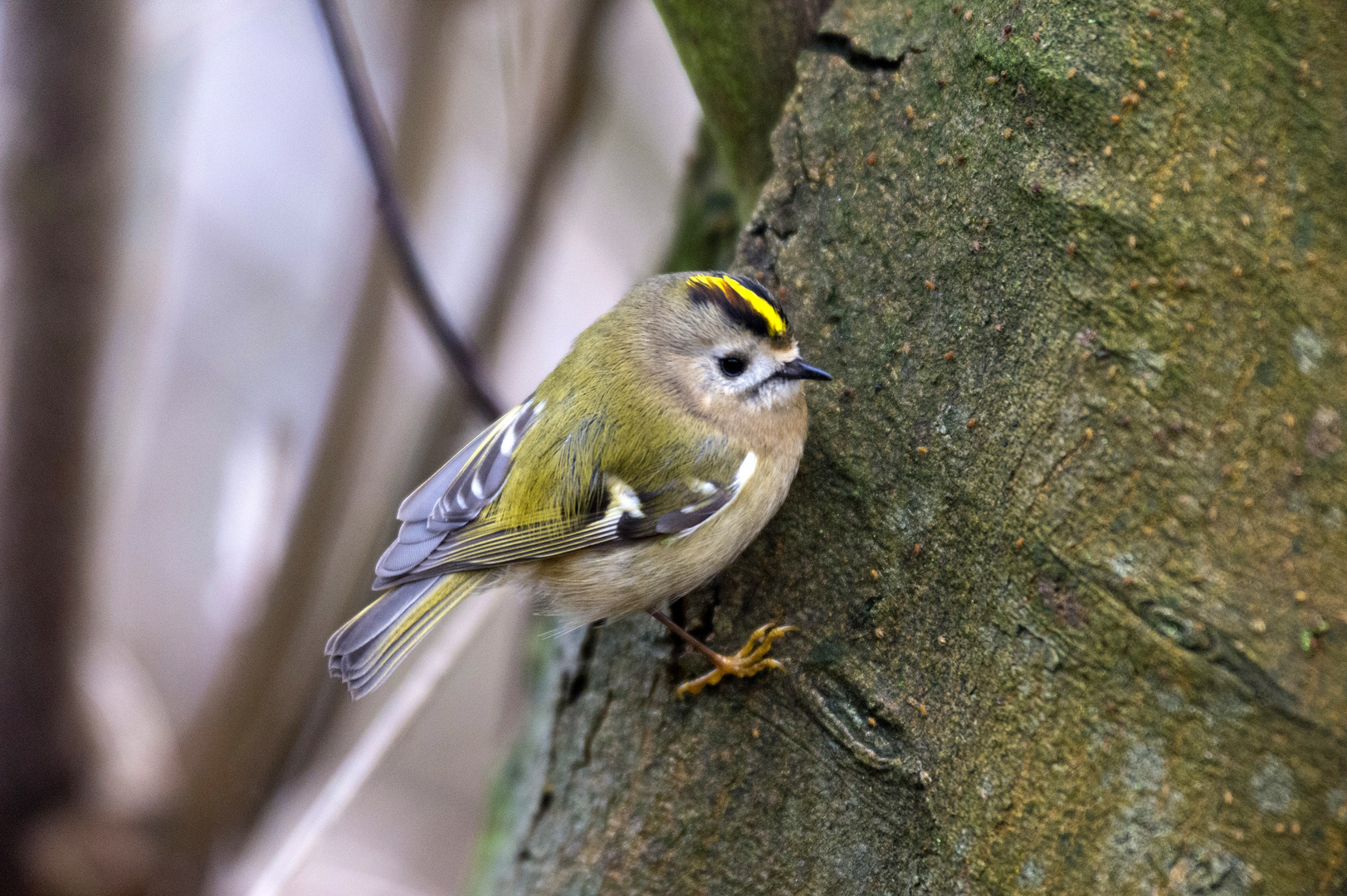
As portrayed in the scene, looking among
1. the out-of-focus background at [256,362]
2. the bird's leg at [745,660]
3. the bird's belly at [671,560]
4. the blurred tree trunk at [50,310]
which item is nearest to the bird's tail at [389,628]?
the bird's belly at [671,560]

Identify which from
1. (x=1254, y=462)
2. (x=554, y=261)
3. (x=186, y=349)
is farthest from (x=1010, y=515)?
(x=186, y=349)

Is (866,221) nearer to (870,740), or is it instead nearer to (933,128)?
(933,128)

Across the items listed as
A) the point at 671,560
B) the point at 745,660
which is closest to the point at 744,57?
the point at 671,560

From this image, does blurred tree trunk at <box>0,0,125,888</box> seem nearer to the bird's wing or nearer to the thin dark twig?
the thin dark twig

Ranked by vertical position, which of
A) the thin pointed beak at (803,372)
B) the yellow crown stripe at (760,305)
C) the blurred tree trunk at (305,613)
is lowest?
the blurred tree trunk at (305,613)

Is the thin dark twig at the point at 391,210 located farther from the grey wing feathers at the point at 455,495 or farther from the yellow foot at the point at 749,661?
the yellow foot at the point at 749,661

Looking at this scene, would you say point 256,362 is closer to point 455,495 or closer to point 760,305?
point 455,495

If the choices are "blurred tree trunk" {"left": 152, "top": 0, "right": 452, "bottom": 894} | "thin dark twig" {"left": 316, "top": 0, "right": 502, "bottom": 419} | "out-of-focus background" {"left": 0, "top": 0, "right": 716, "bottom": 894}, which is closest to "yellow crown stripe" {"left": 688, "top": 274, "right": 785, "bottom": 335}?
"thin dark twig" {"left": 316, "top": 0, "right": 502, "bottom": 419}

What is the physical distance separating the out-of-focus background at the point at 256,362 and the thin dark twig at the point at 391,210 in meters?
0.28

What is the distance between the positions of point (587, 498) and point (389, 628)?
0.39 m

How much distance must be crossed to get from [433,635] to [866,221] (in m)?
2.23

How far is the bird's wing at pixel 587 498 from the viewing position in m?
1.60

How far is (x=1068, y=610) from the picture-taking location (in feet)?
3.97

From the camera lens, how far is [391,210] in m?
1.70
